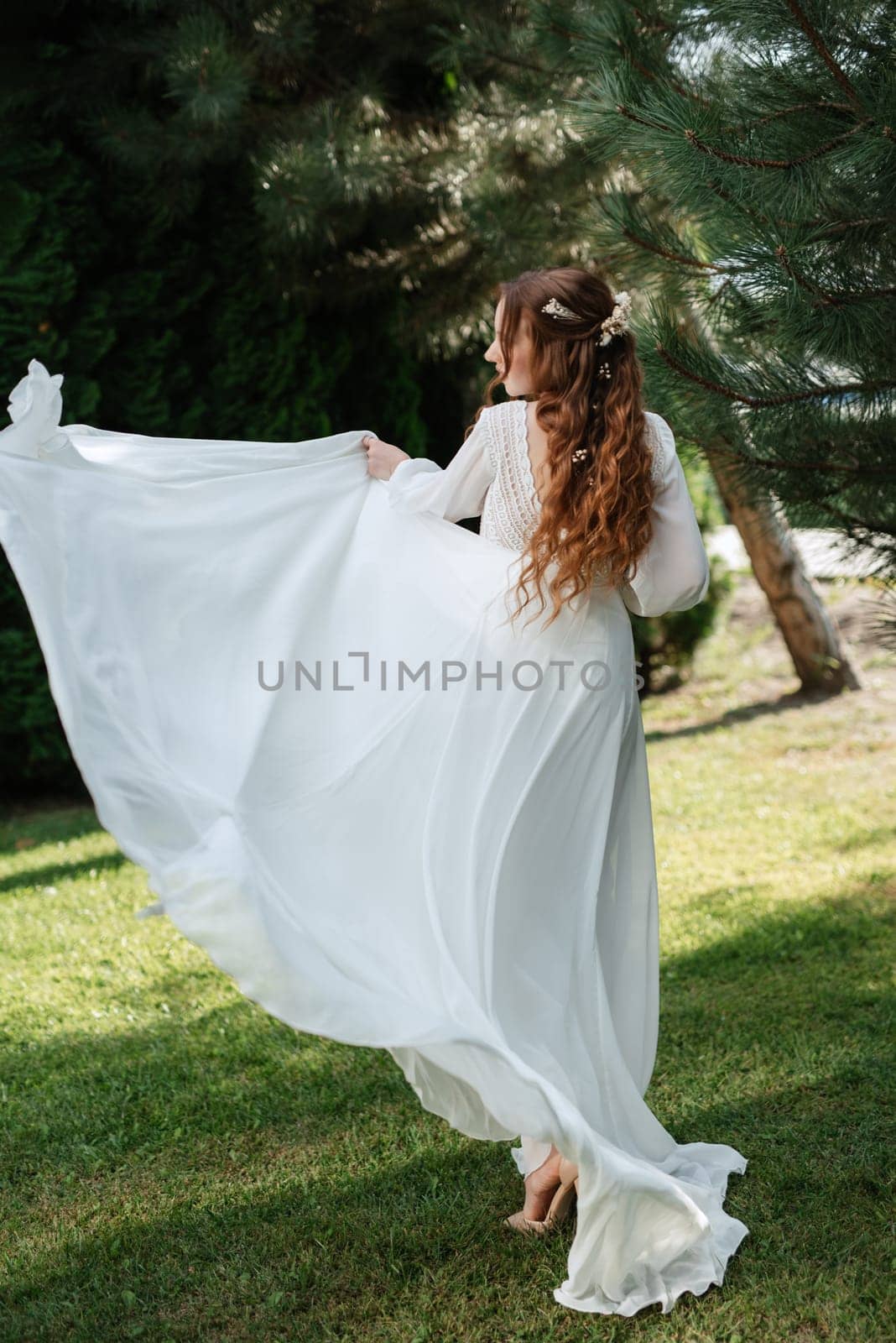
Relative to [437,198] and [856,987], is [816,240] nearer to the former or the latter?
[856,987]

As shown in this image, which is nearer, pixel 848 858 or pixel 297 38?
pixel 848 858

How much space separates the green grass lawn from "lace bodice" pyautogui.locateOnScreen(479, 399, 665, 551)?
1.55m

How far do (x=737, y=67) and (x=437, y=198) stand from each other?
10.4 ft

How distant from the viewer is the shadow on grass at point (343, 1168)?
2.50 meters

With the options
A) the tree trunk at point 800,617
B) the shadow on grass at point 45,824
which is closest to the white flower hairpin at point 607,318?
the shadow on grass at point 45,824

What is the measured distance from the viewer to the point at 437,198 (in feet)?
20.5

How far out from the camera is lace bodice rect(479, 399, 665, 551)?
8.29 feet

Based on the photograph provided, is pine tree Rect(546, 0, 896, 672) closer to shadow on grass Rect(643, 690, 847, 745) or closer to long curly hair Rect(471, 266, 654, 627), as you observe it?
long curly hair Rect(471, 266, 654, 627)

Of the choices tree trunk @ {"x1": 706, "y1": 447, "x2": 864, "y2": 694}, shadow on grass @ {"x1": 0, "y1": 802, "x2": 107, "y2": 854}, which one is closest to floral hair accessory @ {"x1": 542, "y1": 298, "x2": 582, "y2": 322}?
shadow on grass @ {"x1": 0, "y1": 802, "x2": 107, "y2": 854}

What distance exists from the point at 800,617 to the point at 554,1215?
6243 millimetres

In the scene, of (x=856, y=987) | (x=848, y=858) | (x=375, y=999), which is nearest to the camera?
(x=375, y=999)

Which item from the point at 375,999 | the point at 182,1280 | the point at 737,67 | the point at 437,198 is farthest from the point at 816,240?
the point at 437,198

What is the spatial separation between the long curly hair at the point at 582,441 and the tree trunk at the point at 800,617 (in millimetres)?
5645

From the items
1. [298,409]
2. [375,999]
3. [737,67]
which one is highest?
[737,67]
